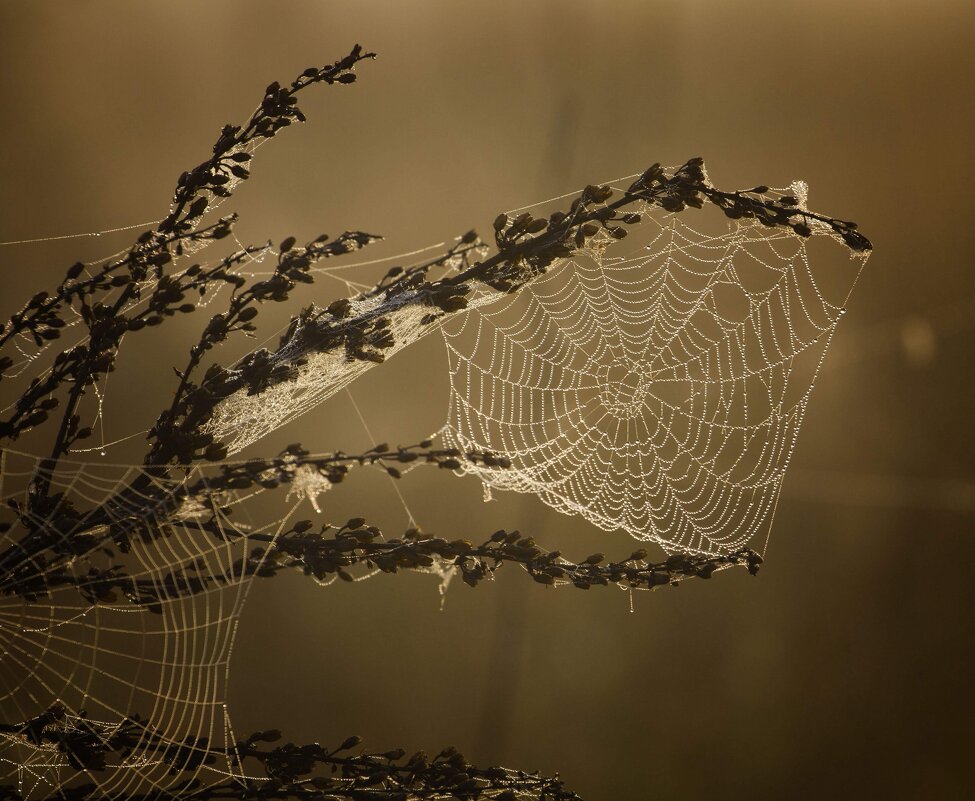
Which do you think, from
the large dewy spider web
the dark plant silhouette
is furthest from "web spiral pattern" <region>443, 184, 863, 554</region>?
the dark plant silhouette

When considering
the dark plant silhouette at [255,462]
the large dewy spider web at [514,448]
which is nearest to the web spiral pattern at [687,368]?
the large dewy spider web at [514,448]

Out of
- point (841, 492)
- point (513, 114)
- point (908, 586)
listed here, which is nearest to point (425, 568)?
point (513, 114)

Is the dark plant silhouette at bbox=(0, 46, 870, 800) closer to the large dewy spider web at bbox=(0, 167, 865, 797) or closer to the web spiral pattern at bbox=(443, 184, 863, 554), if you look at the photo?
the large dewy spider web at bbox=(0, 167, 865, 797)

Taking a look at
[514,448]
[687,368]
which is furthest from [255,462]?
[687,368]

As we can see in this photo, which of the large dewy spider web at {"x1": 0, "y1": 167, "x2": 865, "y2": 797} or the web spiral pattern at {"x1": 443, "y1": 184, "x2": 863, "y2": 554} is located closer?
the large dewy spider web at {"x1": 0, "y1": 167, "x2": 865, "y2": 797}

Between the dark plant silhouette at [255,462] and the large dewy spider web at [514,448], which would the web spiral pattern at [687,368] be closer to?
the large dewy spider web at [514,448]

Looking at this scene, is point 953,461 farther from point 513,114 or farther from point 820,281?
point 513,114
